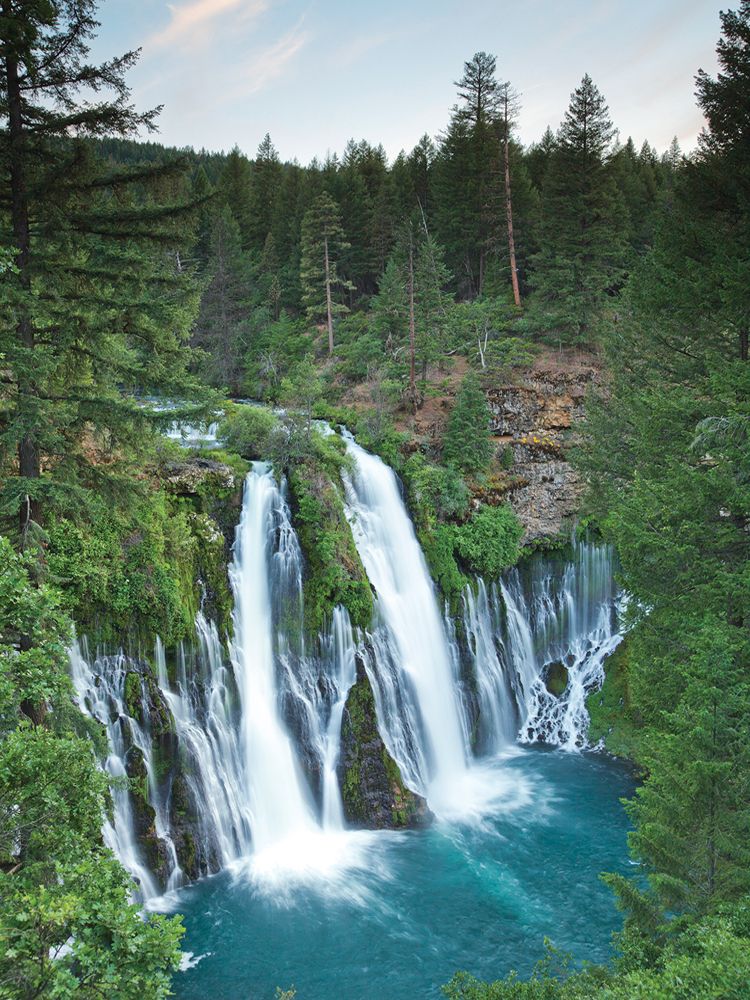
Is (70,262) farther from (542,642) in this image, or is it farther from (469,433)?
(542,642)

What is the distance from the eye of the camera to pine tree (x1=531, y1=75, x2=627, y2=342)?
26.0 m

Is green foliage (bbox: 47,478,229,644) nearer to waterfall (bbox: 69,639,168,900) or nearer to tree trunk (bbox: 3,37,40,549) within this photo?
waterfall (bbox: 69,639,168,900)

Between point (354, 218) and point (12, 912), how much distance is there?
129 feet

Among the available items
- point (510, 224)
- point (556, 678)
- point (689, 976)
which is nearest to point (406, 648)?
point (556, 678)

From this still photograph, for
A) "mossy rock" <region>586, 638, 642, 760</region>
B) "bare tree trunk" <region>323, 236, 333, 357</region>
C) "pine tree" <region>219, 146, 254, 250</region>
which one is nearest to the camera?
"mossy rock" <region>586, 638, 642, 760</region>

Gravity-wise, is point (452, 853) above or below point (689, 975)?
below

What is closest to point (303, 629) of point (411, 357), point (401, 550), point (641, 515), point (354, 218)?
point (401, 550)

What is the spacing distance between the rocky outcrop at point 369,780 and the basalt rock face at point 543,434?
9180mm

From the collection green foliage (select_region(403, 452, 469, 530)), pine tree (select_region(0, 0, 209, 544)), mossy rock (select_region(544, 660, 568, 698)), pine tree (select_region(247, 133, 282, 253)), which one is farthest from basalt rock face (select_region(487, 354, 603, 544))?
pine tree (select_region(247, 133, 282, 253))

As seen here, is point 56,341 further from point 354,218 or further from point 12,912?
point 354,218

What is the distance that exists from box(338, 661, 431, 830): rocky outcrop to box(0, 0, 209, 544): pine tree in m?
9.26

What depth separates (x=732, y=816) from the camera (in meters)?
6.46

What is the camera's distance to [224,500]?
53.7 feet

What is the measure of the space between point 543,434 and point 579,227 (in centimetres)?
1013
